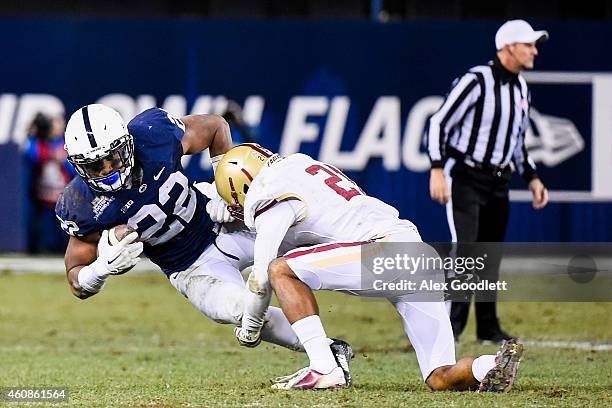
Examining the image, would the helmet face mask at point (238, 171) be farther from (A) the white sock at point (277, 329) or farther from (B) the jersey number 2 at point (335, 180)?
(A) the white sock at point (277, 329)

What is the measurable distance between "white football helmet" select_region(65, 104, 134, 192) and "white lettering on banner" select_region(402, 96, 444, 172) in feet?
20.5

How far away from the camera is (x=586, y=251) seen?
1195 centimetres

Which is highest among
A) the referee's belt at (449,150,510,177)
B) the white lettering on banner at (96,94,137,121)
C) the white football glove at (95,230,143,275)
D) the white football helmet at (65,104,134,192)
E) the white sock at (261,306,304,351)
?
the white football helmet at (65,104,134,192)

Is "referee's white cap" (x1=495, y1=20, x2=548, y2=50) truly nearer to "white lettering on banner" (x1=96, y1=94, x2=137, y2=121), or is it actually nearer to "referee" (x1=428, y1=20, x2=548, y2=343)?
"referee" (x1=428, y1=20, x2=548, y2=343)

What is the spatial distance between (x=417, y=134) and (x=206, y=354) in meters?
5.06

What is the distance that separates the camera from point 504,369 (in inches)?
204

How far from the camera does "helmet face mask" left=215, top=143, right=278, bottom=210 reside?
18.4 ft

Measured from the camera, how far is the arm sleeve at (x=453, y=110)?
741 centimetres

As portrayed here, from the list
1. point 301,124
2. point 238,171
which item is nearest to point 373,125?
point 301,124

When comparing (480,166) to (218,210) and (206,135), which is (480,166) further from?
(218,210)

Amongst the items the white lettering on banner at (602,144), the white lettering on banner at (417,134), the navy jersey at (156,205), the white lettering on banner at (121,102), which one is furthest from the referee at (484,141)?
the white lettering on banner at (121,102)

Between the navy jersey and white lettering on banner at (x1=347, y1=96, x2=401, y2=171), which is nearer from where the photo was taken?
the navy jersey

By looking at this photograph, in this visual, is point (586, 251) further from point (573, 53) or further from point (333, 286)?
point (333, 286)
